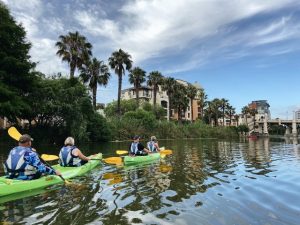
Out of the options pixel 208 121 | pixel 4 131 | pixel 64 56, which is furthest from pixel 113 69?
pixel 208 121

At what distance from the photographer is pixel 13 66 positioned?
34125mm

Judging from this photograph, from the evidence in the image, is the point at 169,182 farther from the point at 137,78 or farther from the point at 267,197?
the point at 137,78

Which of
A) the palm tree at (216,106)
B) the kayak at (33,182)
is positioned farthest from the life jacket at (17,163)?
the palm tree at (216,106)

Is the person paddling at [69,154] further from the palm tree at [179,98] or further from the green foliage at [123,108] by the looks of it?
the green foliage at [123,108]

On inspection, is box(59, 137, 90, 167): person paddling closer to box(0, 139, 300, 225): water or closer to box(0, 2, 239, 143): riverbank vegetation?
box(0, 139, 300, 225): water

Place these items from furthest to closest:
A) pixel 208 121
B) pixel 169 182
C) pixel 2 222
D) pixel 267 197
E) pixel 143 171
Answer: pixel 208 121 → pixel 143 171 → pixel 169 182 → pixel 267 197 → pixel 2 222

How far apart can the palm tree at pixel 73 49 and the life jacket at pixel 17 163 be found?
3641 cm

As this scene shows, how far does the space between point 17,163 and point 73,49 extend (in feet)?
124

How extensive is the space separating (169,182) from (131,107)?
75365mm

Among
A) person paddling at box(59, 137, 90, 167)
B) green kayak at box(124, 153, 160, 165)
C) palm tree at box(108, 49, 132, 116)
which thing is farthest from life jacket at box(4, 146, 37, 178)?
palm tree at box(108, 49, 132, 116)

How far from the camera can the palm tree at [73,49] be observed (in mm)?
46662

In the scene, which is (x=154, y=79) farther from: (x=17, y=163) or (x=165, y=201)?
(x=165, y=201)

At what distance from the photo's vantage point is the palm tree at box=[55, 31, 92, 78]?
46.7 metres

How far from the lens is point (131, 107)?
88312 millimetres
